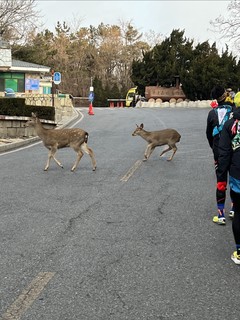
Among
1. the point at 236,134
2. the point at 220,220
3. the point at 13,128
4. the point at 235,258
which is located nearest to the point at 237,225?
the point at 235,258

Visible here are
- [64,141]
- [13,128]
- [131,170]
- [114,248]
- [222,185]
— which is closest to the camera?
[114,248]

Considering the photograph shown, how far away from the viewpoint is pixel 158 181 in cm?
938

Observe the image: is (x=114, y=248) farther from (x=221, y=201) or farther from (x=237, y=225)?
(x=221, y=201)

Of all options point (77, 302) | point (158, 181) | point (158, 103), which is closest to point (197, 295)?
point (77, 302)

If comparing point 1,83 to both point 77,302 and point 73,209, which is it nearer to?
point 73,209

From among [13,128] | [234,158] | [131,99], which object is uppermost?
[131,99]

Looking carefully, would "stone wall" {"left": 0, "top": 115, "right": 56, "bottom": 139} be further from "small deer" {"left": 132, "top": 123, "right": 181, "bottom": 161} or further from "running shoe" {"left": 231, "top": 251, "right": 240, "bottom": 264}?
"running shoe" {"left": 231, "top": 251, "right": 240, "bottom": 264}

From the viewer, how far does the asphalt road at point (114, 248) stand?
377 centimetres

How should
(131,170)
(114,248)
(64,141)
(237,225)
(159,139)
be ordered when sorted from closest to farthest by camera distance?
(237,225) → (114,248) → (131,170) → (64,141) → (159,139)

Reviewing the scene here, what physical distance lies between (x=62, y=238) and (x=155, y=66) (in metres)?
51.9

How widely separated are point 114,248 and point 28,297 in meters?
1.49

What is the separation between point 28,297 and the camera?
12.9 feet

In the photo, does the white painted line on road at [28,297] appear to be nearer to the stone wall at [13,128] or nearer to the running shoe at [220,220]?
the running shoe at [220,220]

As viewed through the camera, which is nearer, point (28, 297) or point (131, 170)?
point (28, 297)
